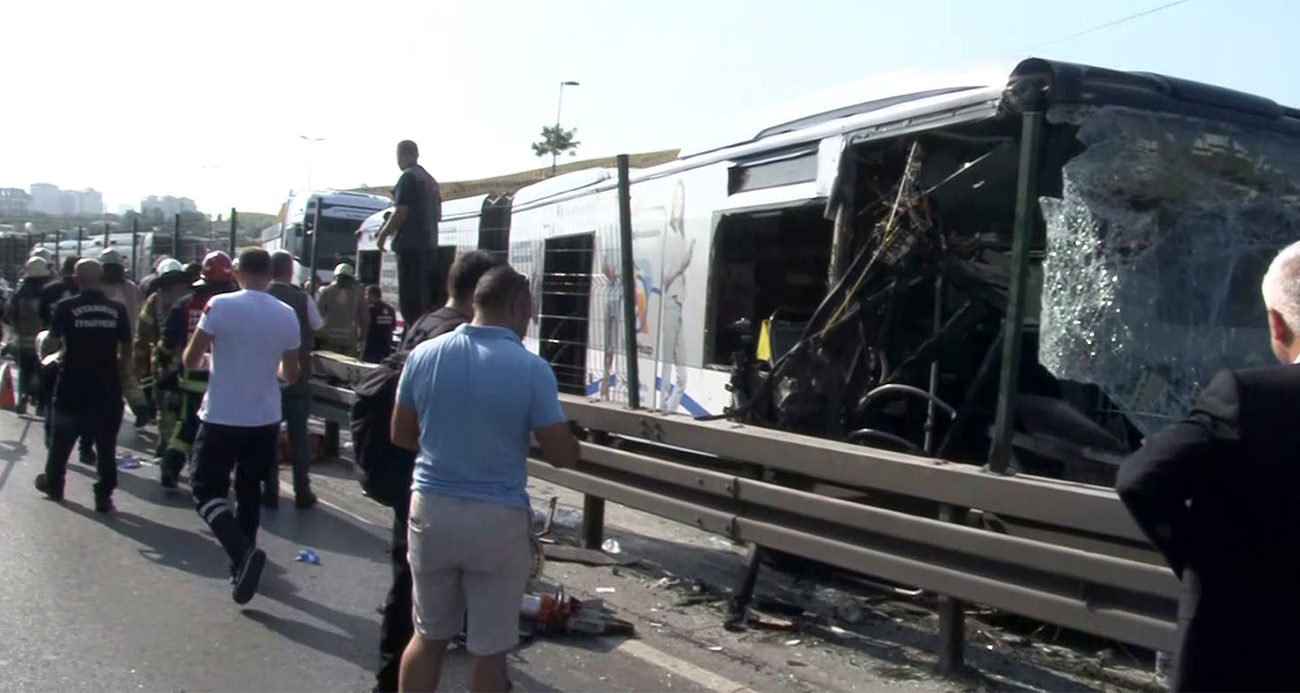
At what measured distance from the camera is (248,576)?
6.77 m

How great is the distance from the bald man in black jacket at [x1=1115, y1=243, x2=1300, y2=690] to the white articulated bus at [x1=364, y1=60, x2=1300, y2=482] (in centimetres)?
258

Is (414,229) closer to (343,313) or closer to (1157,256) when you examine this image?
(343,313)

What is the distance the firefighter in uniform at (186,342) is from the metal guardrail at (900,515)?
312cm

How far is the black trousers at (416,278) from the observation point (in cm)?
1043

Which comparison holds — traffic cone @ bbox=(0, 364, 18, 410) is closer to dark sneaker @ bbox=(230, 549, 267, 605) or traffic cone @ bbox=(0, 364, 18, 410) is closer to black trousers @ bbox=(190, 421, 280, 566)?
black trousers @ bbox=(190, 421, 280, 566)

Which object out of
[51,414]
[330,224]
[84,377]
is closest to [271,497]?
[84,377]

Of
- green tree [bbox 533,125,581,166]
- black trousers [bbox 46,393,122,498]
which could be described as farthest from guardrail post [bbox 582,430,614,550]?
green tree [bbox 533,125,581,166]

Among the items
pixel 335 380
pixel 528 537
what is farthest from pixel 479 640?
pixel 335 380

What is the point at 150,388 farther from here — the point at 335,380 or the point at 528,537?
the point at 528,537

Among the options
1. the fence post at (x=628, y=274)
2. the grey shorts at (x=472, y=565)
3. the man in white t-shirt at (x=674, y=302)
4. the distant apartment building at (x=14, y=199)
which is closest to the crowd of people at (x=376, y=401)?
the grey shorts at (x=472, y=565)

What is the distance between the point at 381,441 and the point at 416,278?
5.24 metres

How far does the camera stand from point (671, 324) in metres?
9.25

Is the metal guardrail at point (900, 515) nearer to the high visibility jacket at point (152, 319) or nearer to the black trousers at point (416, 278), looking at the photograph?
the black trousers at point (416, 278)

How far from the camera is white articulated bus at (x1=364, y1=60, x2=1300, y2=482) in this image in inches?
229
